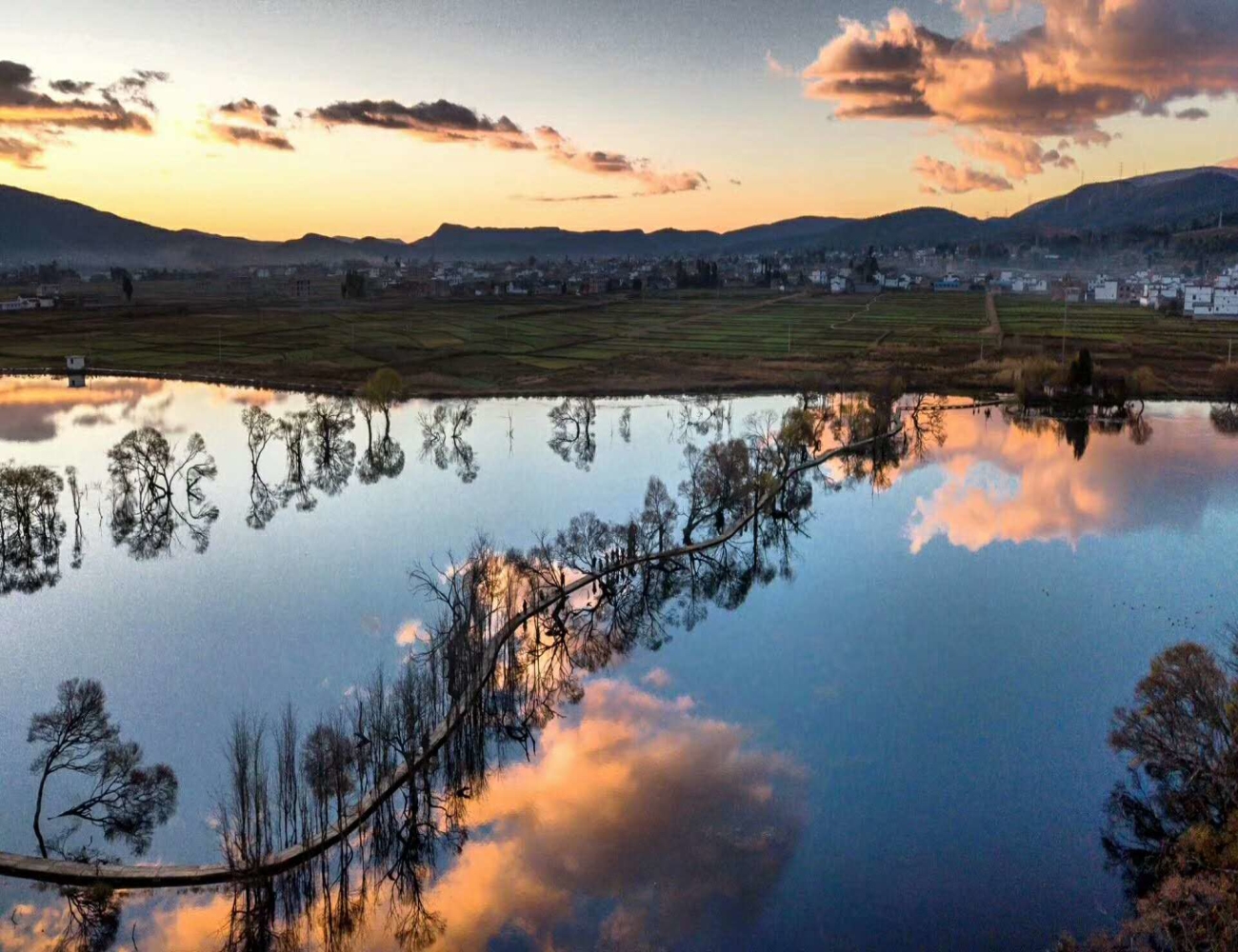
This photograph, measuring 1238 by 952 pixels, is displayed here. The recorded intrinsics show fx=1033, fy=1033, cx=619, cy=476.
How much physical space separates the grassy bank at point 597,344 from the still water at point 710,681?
2194 centimetres

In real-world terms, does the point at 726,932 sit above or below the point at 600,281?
below

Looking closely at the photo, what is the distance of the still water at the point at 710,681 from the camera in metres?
16.2

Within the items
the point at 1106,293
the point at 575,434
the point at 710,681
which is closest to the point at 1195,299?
the point at 1106,293

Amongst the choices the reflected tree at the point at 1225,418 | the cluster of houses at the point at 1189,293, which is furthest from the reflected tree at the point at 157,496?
the cluster of houses at the point at 1189,293

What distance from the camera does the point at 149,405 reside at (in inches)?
2211

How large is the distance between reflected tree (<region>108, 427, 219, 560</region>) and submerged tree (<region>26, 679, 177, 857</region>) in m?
13.1

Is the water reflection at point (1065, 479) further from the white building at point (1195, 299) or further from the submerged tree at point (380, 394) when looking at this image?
the white building at point (1195, 299)

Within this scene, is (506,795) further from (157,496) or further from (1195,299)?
(1195,299)

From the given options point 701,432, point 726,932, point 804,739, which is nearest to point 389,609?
point 804,739

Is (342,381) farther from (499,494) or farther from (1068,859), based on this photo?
(1068,859)

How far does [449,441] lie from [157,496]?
1421 centimetres

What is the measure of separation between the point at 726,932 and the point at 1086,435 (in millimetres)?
43677

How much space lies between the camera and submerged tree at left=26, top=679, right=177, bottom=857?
17812 millimetres

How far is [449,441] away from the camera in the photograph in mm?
49000
